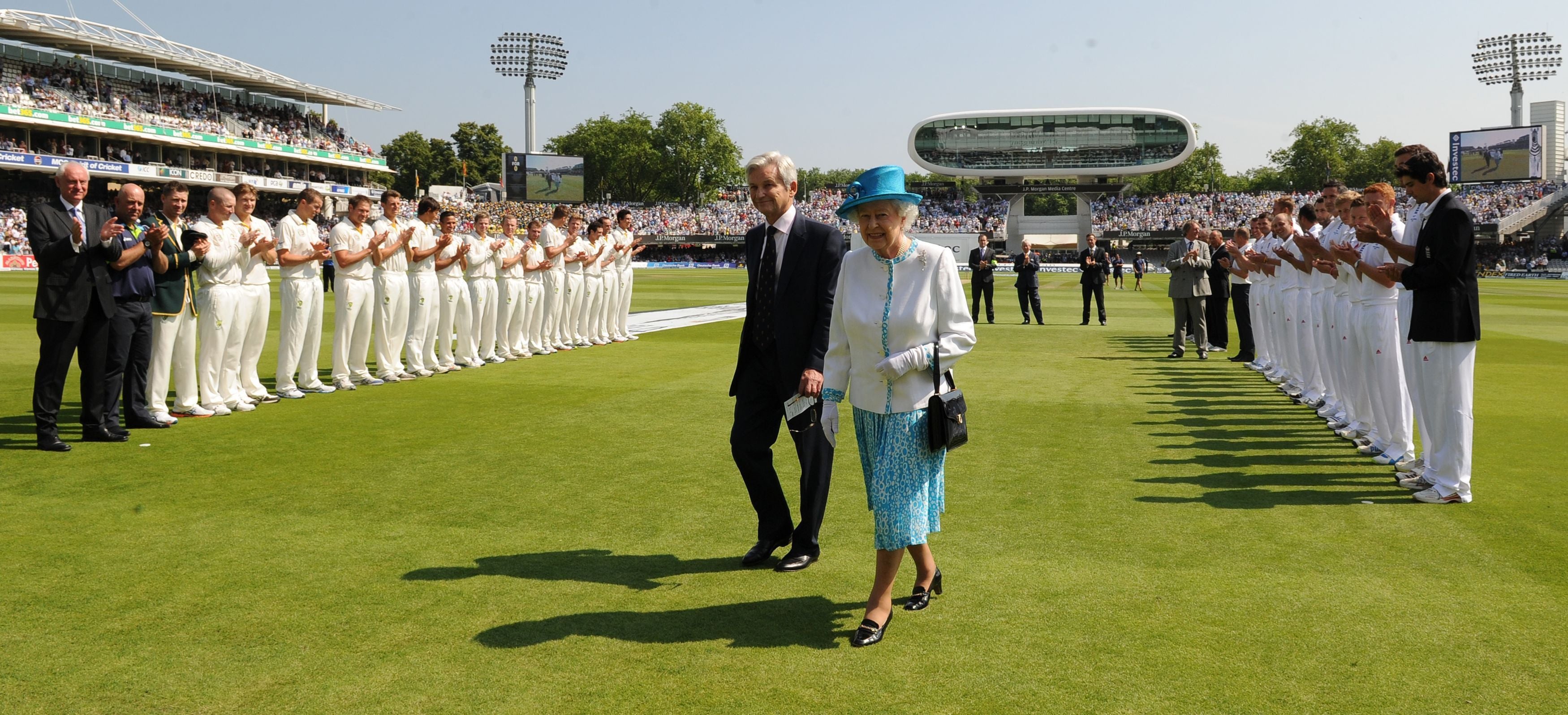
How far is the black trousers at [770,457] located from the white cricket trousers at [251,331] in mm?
6455

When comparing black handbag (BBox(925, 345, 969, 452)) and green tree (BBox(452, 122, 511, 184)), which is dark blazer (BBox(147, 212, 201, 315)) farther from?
green tree (BBox(452, 122, 511, 184))

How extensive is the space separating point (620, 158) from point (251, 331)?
348ft

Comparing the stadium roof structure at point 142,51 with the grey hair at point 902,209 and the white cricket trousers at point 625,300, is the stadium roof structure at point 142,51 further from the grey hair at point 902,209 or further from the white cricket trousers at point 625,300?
the grey hair at point 902,209

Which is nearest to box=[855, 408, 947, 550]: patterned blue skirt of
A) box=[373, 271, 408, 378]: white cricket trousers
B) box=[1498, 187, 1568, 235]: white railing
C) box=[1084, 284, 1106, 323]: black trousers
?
box=[373, 271, 408, 378]: white cricket trousers

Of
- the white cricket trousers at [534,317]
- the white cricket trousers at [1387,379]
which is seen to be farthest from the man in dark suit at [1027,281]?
the white cricket trousers at [1387,379]

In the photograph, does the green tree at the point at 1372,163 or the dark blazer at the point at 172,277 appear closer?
the dark blazer at the point at 172,277

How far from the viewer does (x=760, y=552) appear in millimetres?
5137

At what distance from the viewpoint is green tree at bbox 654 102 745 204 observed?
114 metres

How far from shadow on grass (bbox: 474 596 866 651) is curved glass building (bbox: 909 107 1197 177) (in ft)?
302

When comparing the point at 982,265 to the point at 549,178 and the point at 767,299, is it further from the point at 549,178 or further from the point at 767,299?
the point at 549,178

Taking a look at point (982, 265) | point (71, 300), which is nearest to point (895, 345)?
point (71, 300)

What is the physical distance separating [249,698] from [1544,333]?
2276 centimetres

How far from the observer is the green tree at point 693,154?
114 meters

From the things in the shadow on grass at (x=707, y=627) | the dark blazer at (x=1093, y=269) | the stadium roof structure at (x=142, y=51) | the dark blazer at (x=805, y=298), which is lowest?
the shadow on grass at (x=707, y=627)
